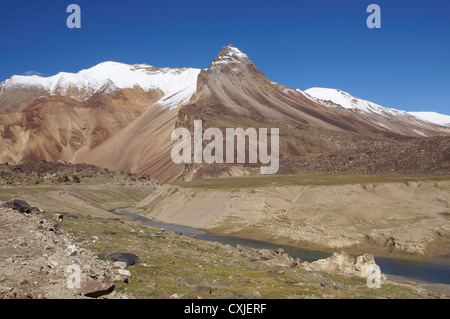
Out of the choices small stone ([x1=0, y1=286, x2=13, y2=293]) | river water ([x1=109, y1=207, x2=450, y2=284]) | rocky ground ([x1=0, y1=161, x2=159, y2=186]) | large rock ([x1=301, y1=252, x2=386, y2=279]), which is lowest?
river water ([x1=109, y1=207, x2=450, y2=284])

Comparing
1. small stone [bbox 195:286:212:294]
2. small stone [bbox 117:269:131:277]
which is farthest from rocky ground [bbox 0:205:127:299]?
small stone [bbox 195:286:212:294]

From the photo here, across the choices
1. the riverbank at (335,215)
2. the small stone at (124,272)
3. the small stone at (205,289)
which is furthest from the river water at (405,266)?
the small stone at (124,272)

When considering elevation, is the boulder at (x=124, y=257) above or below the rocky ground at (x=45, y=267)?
below

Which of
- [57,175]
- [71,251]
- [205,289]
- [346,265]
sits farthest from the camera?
[57,175]

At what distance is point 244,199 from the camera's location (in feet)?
195

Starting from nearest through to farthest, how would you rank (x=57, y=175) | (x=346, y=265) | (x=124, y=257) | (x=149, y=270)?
(x=149, y=270)
(x=124, y=257)
(x=346, y=265)
(x=57, y=175)

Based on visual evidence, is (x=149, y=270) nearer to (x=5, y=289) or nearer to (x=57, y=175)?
(x=5, y=289)

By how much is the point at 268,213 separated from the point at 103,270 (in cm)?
3764

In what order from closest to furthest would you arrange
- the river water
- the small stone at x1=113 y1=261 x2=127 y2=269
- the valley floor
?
1. the valley floor
2. the small stone at x1=113 y1=261 x2=127 y2=269
3. the river water

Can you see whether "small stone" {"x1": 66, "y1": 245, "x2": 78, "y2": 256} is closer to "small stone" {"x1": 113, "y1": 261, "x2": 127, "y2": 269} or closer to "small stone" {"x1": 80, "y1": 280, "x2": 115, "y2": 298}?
"small stone" {"x1": 113, "y1": 261, "x2": 127, "y2": 269}

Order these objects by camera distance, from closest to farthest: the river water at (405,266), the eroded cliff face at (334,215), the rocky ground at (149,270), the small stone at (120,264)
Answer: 1. the rocky ground at (149,270)
2. the small stone at (120,264)
3. the river water at (405,266)
4. the eroded cliff face at (334,215)

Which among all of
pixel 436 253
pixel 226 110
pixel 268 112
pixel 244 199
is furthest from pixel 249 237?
pixel 268 112

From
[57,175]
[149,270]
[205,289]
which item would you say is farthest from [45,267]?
[57,175]

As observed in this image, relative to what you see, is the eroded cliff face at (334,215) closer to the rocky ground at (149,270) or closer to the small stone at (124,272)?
the rocky ground at (149,270)
